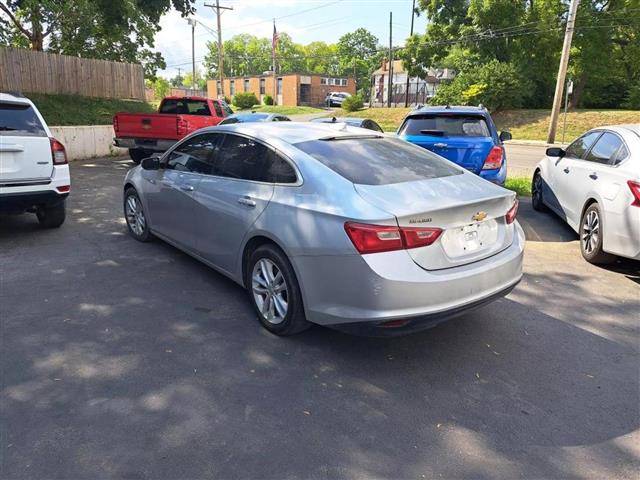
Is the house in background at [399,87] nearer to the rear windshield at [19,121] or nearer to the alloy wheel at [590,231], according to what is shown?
the alloy wheel at [590,231]

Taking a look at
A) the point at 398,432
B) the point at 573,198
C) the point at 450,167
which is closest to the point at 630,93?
the point at 573,198

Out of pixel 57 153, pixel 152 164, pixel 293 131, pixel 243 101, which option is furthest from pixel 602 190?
pixel 243 101

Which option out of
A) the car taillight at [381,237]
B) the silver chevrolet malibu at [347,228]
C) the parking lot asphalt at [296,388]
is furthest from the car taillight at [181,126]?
the car taillight at [381,237]

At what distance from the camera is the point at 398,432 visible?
2.82 metres

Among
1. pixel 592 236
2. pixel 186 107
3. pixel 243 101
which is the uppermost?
pixel 243 101

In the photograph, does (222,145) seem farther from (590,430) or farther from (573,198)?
(573,198)

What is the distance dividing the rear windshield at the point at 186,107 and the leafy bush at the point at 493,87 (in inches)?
800

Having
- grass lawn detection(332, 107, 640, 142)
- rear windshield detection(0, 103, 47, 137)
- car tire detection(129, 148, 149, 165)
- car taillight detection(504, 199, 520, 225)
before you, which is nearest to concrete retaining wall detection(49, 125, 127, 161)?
car tire detection(129, 148, 149, 165)

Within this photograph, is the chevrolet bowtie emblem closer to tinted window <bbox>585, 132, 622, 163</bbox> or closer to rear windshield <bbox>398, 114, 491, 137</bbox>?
tinted window <bbox>585, 132, 622, 163</bbox>

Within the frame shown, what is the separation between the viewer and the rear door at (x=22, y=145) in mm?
5879

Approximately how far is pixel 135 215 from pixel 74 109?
12948mm

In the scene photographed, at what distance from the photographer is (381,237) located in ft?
10.3

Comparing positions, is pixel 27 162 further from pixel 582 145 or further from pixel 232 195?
pixel 582 145

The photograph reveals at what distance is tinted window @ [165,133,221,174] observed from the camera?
484cm
